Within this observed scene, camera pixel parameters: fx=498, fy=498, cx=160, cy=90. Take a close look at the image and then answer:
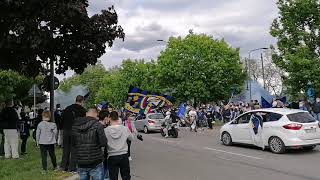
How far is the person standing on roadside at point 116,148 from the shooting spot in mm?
8477

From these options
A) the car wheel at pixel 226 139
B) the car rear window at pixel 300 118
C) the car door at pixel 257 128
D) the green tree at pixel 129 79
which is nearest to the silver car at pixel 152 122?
the car wheel at pixel 226 139

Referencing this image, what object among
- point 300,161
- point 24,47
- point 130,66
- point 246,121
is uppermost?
point 130,66

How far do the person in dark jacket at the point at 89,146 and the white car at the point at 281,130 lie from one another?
9856mm

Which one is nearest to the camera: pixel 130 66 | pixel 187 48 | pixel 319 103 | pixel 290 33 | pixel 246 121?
pixel 246 121

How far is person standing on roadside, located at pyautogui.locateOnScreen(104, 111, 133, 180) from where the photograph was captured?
848 centimetres

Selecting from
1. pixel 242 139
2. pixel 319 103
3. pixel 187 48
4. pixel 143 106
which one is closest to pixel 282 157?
pixel 242 139

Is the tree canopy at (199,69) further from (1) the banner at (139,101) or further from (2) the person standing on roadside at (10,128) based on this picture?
(2) the person standing on roadside at (10,128)

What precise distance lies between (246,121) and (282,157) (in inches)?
122

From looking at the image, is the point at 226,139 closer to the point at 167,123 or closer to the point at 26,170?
the point at 167,123

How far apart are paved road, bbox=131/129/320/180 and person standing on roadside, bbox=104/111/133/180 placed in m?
3.43

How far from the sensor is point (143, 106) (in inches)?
1345

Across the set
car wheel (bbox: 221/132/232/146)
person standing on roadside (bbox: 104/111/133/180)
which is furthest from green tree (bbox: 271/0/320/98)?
person standing on roadside (bbox: 104/111/133/180)

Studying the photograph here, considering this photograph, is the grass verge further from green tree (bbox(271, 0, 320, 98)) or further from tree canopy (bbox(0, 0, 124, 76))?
green tree (bbox(271, 0, 320, 98))

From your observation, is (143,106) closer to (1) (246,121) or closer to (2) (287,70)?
(2) (287,70)
